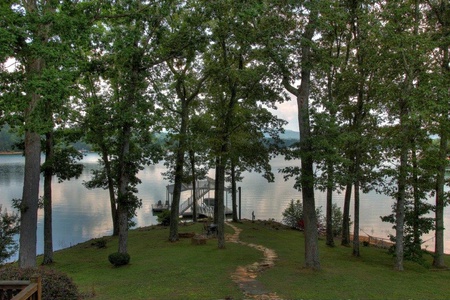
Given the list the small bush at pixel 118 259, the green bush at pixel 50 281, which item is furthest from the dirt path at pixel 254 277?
the small bush at pixel 118 259

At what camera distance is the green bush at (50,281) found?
22.6 ft

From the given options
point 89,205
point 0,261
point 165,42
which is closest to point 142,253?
point 0,261

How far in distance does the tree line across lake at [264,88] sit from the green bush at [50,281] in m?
3.93

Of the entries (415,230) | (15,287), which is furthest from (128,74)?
(415,230)

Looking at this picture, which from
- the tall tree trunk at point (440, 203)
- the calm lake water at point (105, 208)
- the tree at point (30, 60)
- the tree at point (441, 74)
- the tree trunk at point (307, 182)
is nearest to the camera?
the tree at point (30, 60)

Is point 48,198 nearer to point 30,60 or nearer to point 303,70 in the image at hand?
point 30,60

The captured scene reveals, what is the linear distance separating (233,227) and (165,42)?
15390mm

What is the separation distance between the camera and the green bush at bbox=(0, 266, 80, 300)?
6.90m

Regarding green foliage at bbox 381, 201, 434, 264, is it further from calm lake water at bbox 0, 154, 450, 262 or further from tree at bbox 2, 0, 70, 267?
tree at bbox 2, 0, 70, 267

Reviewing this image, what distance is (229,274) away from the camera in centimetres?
1165

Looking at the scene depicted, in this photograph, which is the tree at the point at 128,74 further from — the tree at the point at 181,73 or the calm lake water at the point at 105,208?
the calm lake water at the point at 105,208

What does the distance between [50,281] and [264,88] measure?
11.2 meters

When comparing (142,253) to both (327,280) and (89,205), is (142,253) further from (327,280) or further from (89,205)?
(89,205)

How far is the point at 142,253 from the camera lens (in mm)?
17203
